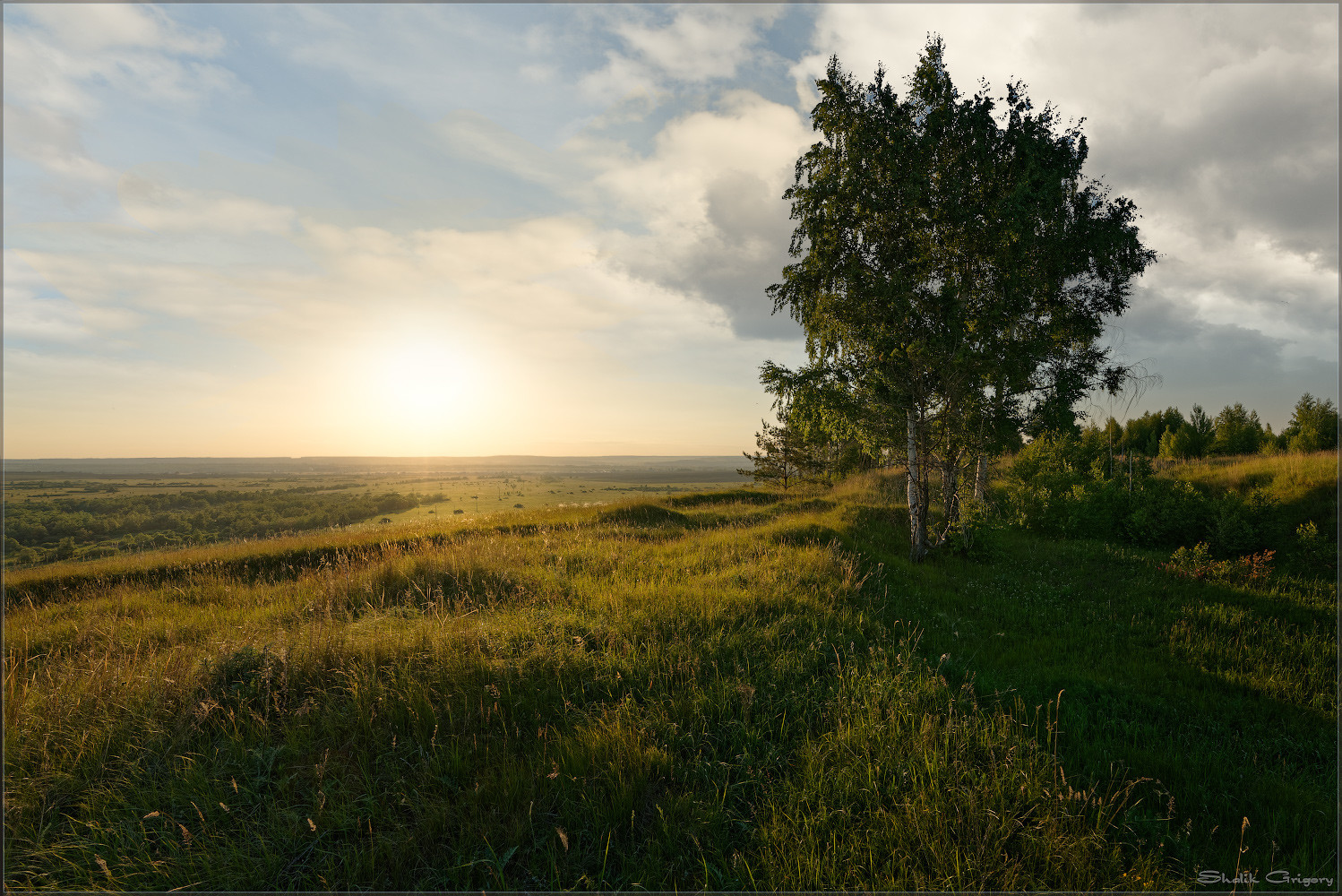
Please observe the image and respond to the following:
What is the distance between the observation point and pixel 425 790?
3.66m

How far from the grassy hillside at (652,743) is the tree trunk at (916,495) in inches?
147

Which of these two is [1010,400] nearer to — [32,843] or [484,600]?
[484,600]

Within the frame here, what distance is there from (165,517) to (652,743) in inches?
3145

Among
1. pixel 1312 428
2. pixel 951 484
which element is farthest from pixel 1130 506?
pixel 1312 428

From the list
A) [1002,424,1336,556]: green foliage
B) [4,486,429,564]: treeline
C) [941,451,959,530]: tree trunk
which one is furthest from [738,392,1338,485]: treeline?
[4,486,429,564]: treeline

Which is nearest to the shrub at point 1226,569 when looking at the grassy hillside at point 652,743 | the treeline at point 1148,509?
the treeline at point 1148,509

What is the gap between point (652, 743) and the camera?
13.2 ft

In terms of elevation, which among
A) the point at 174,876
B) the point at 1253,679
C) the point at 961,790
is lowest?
the point at 1253,679

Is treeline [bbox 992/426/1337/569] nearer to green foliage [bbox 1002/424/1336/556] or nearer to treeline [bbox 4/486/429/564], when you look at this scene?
green foliage [bbox 1002/424/1336/556]

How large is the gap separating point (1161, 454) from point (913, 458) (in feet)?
142

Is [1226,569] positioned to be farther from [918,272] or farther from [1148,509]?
[918,272]

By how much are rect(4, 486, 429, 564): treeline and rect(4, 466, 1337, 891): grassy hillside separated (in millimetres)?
29459

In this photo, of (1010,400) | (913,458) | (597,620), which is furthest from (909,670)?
(1010,400)

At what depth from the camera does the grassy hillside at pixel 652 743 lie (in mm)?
3129
